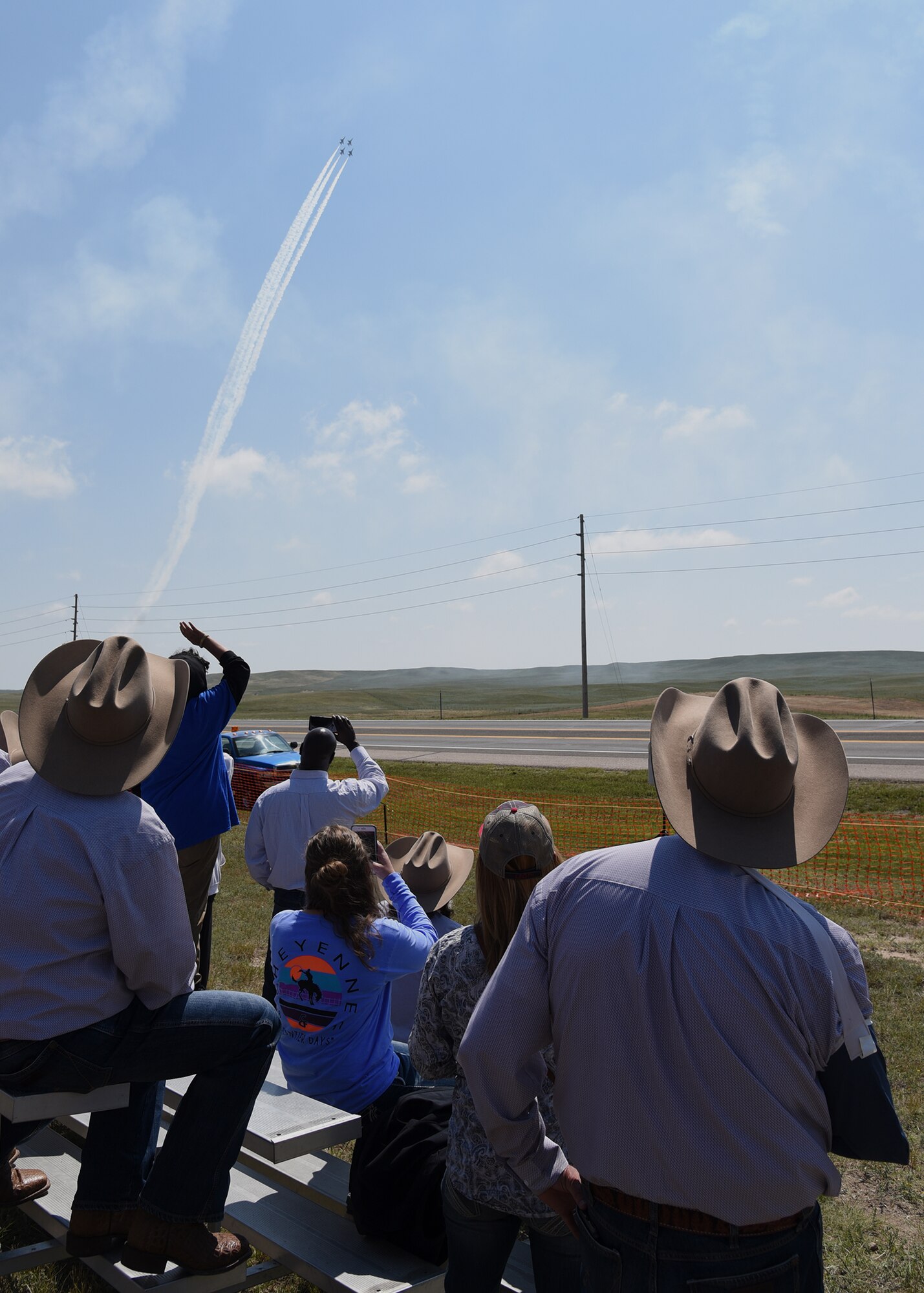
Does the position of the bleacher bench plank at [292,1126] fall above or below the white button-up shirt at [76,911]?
below

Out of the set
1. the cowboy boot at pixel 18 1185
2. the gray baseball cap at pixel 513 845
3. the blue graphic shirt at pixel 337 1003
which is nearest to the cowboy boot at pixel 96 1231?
the cowboy boot at pixel 18 1185

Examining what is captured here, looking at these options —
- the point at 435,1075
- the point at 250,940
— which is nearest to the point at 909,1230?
the point at 435,1075

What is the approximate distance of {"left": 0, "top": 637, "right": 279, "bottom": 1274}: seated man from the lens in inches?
106

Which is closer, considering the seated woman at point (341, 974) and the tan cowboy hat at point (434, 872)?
the seated woman at point (341, 974)

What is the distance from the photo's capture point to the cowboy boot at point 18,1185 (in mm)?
3631

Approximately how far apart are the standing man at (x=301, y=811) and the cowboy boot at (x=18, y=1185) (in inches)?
76.9

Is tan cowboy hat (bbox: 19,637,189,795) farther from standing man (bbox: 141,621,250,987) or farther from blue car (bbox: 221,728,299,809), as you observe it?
blue car (bbox: 221,728,299,809)

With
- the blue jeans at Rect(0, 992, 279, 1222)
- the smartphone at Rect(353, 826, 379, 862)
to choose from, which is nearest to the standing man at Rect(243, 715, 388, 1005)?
the smartphone at Rect(353, 826, 379, 862)

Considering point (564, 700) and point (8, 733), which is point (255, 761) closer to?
point (8, 733)

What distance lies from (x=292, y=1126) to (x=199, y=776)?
7.77 feet

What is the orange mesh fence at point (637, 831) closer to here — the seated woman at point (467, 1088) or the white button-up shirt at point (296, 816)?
the white button-up shirt at point (296, 816)

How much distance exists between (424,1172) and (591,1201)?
4.22 feet

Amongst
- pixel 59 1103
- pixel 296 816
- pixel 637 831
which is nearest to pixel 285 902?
pixel 296 816

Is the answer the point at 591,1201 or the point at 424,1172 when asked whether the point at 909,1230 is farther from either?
the point at 591,1201
